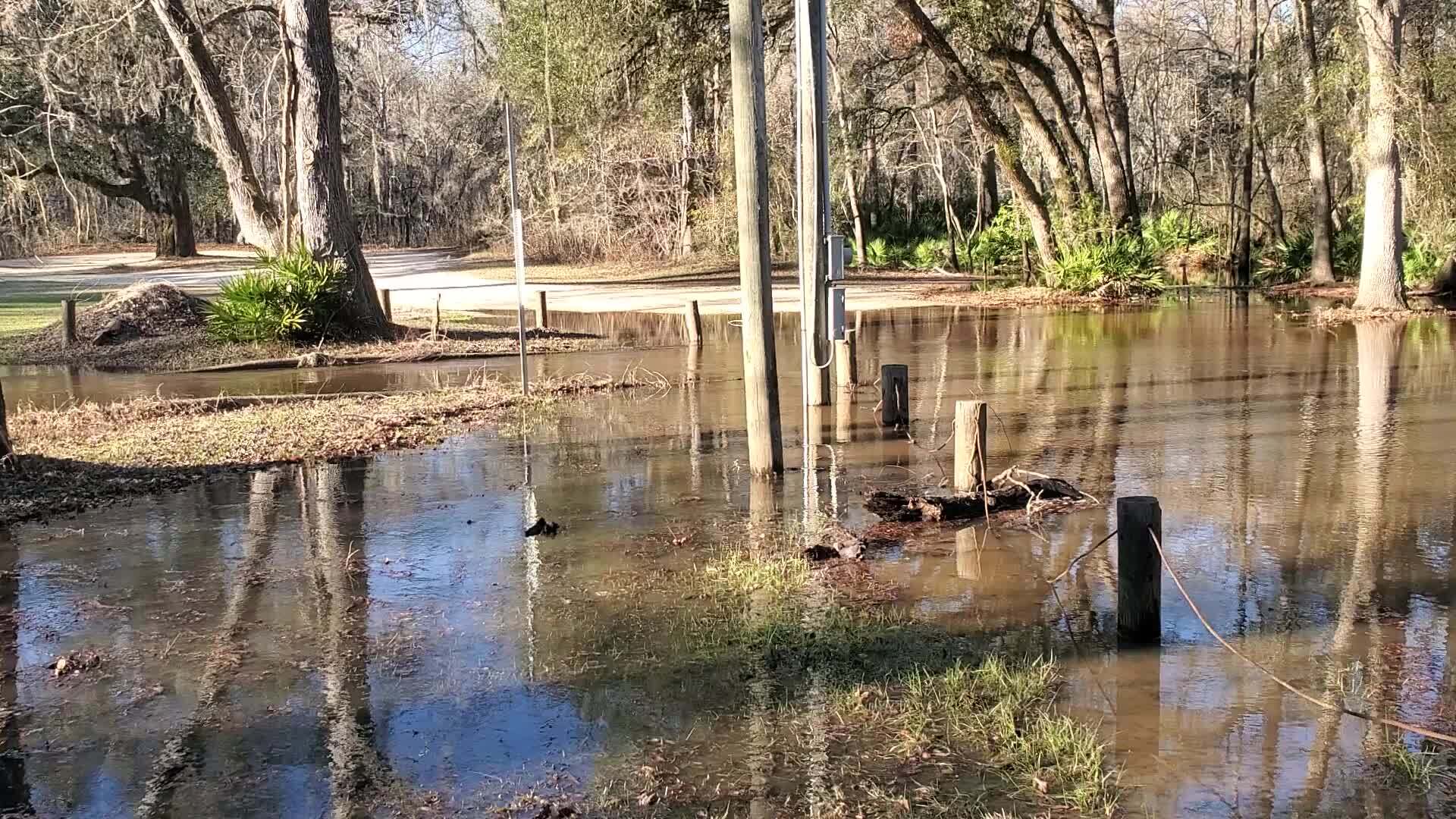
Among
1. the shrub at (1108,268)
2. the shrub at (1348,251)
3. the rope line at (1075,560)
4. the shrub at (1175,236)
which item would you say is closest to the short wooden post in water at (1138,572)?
the rope line at (1075,560)

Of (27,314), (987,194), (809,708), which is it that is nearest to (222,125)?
(27,314)

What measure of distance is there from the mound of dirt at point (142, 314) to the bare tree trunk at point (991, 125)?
1496cm

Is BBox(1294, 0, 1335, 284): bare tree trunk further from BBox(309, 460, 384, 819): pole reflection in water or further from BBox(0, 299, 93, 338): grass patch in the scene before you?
BBox(0, 299, 93, 338): grass patch

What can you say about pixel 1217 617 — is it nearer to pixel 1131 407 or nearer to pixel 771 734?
pixel 771 734

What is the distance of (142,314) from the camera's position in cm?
2136

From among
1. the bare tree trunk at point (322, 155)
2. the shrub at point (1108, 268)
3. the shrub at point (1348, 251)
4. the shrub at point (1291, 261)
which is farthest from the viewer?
the shrub at point (1291, 261)

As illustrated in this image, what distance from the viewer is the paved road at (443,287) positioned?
28.8 m

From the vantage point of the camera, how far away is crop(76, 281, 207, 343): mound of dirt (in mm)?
20781

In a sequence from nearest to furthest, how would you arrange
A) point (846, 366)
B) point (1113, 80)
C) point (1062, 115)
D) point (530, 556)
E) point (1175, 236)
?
point (530, 556) → point (846, 366) → point (1062, 115) → point (1113, 80) → point (1175, 236)

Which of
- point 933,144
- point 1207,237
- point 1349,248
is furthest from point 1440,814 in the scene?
point 933,144

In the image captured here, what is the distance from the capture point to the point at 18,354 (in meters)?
19.8

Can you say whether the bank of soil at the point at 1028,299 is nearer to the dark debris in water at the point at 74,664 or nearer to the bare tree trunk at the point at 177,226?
the dark debris in water at the point at 74,664

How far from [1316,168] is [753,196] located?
941 inches

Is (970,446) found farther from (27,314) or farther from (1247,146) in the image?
(1247,146)
